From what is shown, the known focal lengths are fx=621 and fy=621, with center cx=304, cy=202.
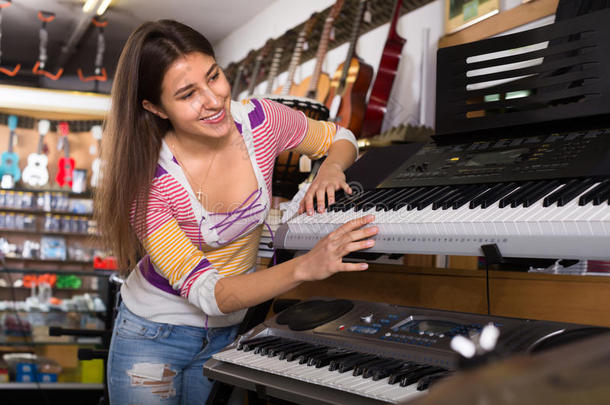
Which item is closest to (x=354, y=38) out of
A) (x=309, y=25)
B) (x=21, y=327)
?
(x=309, y=25)

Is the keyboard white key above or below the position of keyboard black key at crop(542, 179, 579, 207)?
below

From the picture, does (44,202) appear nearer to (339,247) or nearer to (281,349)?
(281,349)

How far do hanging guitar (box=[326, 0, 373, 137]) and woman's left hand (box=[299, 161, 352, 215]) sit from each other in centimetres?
151

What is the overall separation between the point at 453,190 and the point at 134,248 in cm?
75

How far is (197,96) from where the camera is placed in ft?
4.26

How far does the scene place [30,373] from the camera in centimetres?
407

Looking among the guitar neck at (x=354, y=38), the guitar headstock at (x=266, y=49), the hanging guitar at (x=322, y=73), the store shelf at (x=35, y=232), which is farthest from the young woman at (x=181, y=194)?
the store shelf at (x=35, y=232)

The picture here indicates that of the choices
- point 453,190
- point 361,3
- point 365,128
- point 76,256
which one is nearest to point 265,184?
point 453,190

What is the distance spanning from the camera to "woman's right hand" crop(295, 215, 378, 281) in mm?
995

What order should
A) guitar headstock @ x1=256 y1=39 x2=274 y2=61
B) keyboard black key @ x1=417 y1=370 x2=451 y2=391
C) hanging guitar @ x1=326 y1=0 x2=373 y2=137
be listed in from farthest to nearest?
guitar headstock @ x1=256 y1=39 x2=274 y2=61 → hanging guitar @ x1=326 y1=0 x2=373 y2=137 → keyboard black key @ x1=417 y1=370 x2=451 y2=391

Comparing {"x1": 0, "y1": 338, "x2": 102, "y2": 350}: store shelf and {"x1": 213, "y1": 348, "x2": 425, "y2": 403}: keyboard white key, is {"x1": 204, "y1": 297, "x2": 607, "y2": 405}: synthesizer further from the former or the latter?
{"x1": 0, "y1": 338, "x2": 102, "y2": 350}: store shelf

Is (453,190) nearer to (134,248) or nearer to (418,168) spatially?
(418,168)

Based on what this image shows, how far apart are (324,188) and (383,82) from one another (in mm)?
1746

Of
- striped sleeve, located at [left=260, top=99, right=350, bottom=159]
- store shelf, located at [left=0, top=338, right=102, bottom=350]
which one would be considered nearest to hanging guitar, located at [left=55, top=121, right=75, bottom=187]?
store shelf, located at [left=0, top=338, right=102, bottom=350]
